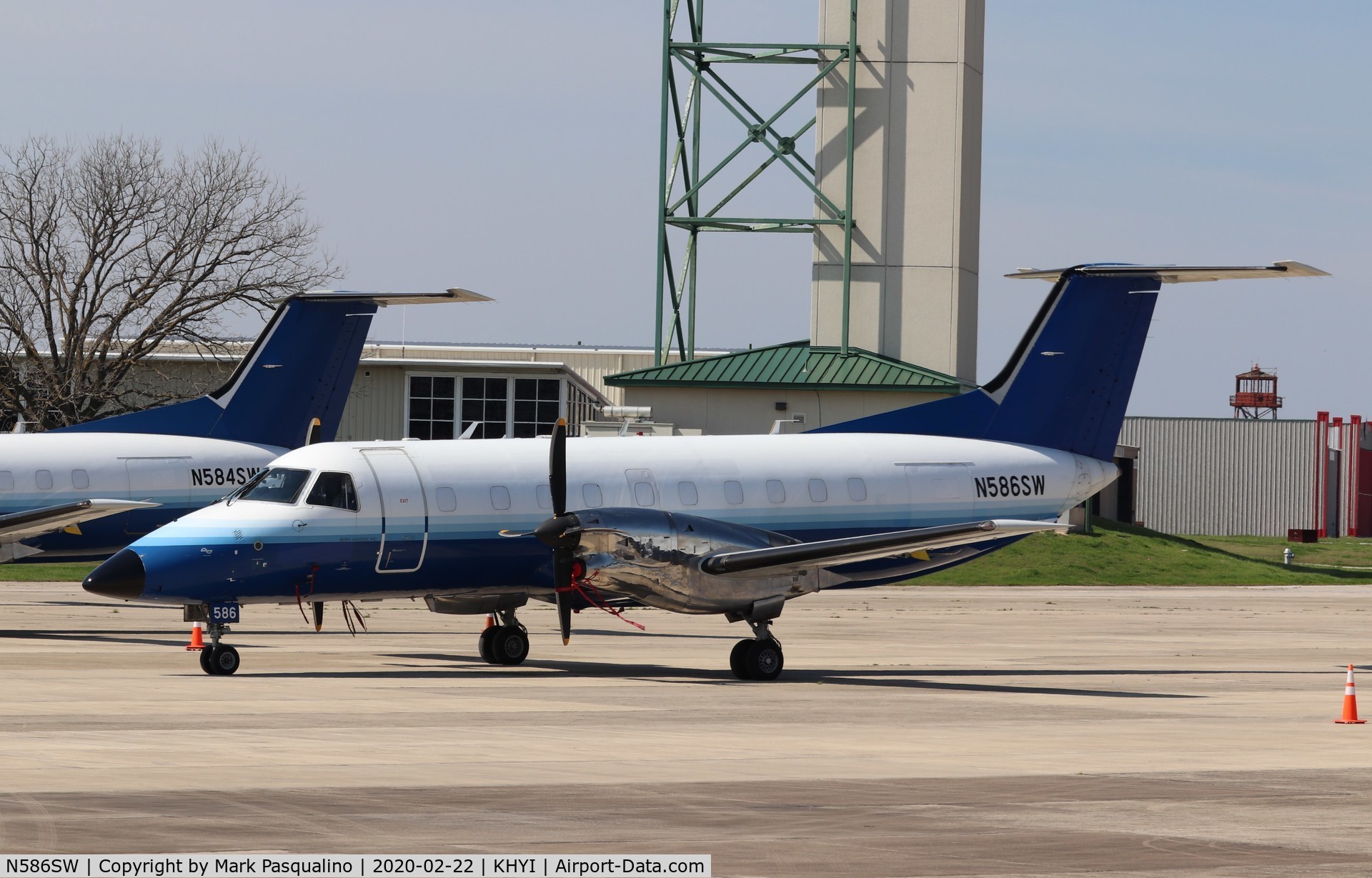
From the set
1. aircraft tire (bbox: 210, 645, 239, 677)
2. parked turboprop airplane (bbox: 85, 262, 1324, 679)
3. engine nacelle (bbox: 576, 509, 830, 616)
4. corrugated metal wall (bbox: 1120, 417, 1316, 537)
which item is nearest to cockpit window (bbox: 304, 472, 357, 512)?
parked turboprop airplane (bbox: 85, 262, 1324, 679)

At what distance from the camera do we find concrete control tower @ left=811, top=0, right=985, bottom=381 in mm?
53406

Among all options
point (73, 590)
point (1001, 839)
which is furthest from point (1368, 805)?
point (73, 590)

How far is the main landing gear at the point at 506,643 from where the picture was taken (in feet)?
80.5

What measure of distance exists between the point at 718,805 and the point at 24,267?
49.3 meters

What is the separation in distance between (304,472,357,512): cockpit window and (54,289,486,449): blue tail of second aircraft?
29.7 ft

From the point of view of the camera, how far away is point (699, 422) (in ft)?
172

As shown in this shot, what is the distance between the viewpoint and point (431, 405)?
6134 centimetres

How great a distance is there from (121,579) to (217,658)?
1733 millimetres

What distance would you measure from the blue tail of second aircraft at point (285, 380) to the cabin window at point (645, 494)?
9.10 m

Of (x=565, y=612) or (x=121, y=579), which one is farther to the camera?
(x=565, y=612)

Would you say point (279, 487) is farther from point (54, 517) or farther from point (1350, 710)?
point (1350, 710)

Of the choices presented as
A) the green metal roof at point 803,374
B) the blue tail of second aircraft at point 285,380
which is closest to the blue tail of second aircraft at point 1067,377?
the blue tail of second aircraft at point 285,380

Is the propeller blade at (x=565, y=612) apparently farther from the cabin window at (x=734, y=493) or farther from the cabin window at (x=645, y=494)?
the cabin window at (x=734, y=493)

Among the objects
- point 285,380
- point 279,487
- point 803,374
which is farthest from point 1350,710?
point 803,374
